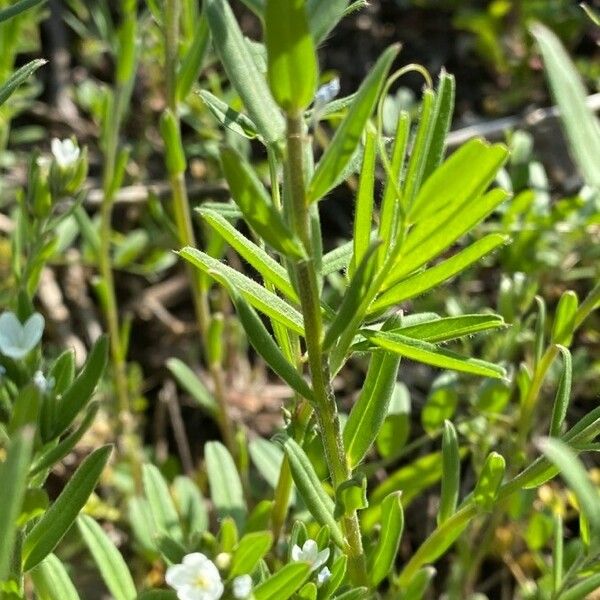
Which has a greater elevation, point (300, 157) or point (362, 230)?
point (300, 157)

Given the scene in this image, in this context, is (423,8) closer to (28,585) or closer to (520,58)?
(520,58)

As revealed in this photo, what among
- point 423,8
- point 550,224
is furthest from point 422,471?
point 423,8

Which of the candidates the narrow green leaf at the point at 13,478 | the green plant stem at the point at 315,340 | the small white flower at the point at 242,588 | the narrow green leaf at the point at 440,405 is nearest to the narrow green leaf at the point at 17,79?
the green plant stem at the point at 315,340

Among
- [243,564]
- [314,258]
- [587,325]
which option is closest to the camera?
[314,258]

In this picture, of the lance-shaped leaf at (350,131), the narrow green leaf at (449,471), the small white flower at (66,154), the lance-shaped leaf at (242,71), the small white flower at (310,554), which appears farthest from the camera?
the small white flower at (66,154)

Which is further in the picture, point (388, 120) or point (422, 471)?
point (388, 120)

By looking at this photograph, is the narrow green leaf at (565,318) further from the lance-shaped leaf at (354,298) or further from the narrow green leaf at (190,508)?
the narrow green leaf at (190,508)

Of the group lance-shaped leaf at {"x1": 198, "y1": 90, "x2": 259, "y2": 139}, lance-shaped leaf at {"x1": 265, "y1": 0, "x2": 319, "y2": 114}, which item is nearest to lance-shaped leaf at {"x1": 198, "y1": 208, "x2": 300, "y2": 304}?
lance-shaped leaf at {"x1": 198, "y1": 90, "x2": 259, "y2": 139}
